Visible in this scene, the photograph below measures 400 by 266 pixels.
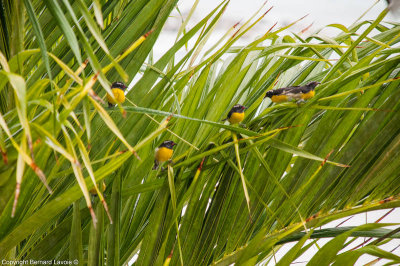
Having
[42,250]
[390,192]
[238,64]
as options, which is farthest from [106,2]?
[390,192]

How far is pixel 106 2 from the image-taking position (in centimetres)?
61

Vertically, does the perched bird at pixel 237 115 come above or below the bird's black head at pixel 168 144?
above

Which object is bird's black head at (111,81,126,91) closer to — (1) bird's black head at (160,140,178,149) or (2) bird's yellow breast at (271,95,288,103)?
(1) bird's black head at (160,140,178,149)

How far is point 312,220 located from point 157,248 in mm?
227

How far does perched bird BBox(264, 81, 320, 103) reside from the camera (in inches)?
24.5

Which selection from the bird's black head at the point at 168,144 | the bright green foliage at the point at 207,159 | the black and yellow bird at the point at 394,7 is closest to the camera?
the black and yellow bird at the point at 394,7

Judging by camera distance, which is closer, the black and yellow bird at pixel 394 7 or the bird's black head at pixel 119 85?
the black and yellow bird at pixel 394 7

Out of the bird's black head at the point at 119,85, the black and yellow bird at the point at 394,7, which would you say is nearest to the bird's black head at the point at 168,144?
the bird's black head at the point at 119,85

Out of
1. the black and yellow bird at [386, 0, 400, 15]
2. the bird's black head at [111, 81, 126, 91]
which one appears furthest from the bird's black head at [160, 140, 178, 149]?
the black and yellow bird at [386, 0, 400, 15]

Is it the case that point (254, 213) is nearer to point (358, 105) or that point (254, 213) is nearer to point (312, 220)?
point (312, 220)

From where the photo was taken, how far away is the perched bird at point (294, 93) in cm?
62

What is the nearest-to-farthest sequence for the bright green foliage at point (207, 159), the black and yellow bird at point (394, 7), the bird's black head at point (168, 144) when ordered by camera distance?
the black and yellow bird at point (394, 7)
the bright green foliage at point (207, 159)
the bird's black head at point (168, 144)

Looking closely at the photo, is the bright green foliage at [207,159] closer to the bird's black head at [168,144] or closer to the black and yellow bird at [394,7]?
the bird's black head at [168,144]

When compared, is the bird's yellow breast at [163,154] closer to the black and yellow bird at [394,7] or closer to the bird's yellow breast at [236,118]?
the bird's yellow breast at [236,118]
